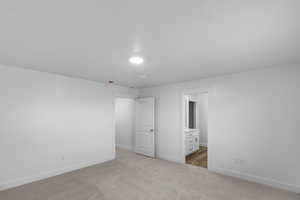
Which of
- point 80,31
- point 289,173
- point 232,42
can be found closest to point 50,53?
point 80,31

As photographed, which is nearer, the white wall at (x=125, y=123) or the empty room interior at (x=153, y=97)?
the empty room interior at (x=153, y=97)

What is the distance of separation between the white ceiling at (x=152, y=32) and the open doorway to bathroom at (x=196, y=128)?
9.59 ft

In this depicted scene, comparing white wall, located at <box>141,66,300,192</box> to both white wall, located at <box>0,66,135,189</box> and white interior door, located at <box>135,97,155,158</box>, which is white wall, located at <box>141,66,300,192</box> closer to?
white interior door, located at <box>135,97,155,158</box>

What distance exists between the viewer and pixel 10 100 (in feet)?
9.95

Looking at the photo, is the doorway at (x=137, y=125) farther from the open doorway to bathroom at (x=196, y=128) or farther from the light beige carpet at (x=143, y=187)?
the light beige carpet at (x=143, y=187)

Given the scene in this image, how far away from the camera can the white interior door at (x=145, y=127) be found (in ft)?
16.7

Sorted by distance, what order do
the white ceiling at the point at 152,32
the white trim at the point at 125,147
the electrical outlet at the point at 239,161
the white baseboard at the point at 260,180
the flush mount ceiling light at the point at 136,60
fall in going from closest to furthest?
1. the white ceiling at the point at 152,32
2. the flush mount ceiling light at the point at 136,60
3. the white baseboard at the point at 260,180
4. the electrical outlet at the point at 239,161
5. the white trim at the point at 125,147

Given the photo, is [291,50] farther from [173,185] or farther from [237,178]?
[173,185]

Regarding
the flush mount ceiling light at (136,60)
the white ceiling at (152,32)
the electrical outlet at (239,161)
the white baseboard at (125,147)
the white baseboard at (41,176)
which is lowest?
the white baseboard at (125,147)

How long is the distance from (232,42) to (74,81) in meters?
3.73

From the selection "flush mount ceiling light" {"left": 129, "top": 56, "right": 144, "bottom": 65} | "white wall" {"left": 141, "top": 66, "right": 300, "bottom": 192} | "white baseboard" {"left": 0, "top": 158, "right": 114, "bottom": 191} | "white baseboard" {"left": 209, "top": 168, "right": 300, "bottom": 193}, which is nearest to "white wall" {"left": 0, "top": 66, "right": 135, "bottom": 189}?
"white baseboard" {"left": 0, "top": 158, "right": 114, "bottom": 191}

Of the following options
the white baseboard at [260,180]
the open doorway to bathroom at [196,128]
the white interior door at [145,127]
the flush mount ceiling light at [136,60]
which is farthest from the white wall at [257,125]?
the flush mount ceiling light at [136,60]

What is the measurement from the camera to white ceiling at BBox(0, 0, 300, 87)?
1346mm

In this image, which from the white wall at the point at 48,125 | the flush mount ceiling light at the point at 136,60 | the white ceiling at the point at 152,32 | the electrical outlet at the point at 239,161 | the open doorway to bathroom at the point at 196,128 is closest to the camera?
the white ceiling at the point at 152,32
